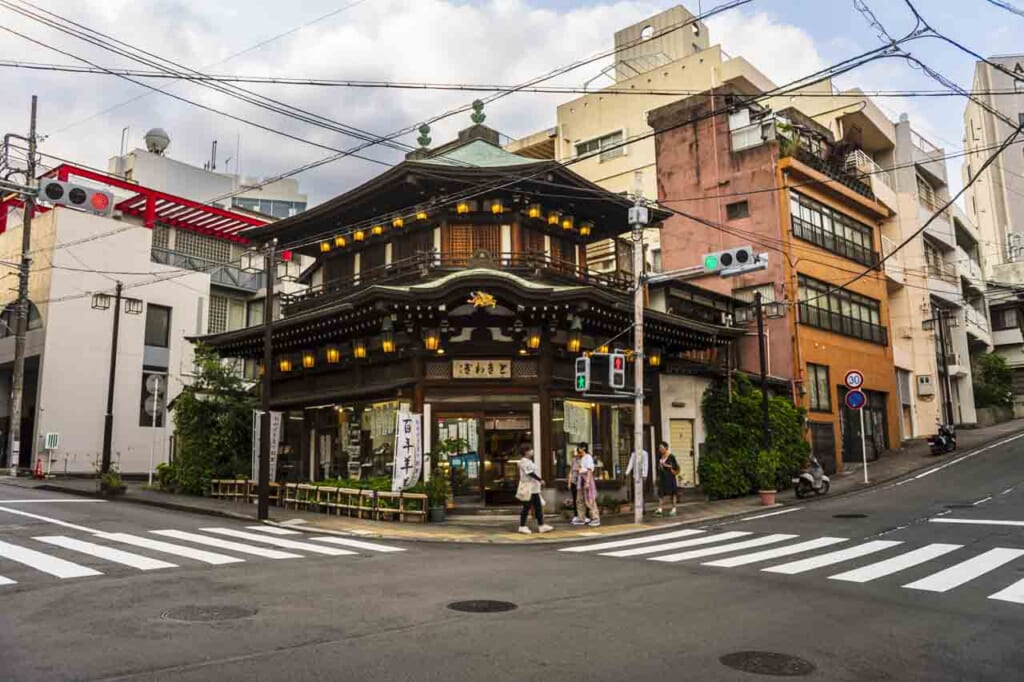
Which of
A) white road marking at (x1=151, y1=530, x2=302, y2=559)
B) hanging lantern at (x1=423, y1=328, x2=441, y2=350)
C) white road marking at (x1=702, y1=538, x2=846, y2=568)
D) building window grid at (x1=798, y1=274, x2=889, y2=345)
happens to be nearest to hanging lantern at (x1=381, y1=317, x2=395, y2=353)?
hanging lantern at (x1=423, y1=328, x2=441, y2=350)

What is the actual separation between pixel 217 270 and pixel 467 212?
24.8m

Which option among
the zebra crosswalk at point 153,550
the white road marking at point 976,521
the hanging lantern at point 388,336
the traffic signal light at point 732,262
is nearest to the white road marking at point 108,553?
the zebra crosswalk at point 153,550

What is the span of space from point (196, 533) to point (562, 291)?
10.5m

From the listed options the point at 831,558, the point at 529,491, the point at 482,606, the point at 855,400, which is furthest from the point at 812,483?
the point at 482,606

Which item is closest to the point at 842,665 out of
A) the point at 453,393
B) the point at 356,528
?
the point at 356,528

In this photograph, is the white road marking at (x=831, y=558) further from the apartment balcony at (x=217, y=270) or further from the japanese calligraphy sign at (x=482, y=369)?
the apartment balcony at (x=217, y=270)

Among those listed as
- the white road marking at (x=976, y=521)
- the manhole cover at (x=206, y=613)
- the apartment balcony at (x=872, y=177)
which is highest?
the apartment balcony at (x=872, y=177)

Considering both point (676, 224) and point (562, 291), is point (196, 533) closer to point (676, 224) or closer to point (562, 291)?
point (562, 291)

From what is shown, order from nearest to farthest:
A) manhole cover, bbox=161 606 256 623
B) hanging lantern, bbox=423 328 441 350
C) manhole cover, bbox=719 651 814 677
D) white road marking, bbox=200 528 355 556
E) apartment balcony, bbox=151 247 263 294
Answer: manhole cover, bbox=719 651 814 677, manhole cover, bbox=161 606 256 623, white road marking, bbox=200 528 355 556, hanging lantern, bbox=423 328 441 350, apartment balcony, bbox=151 247 263 294

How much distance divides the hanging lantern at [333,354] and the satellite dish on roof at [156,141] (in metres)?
35.2

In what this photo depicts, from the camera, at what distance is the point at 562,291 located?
19.1 metres

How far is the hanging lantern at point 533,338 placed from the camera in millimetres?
19953

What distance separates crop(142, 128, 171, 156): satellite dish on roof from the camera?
4947 centimetres

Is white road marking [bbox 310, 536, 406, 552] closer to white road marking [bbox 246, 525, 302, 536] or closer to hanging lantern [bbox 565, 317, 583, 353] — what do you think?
white road marking [bbox 246, 525, 302, 536]
